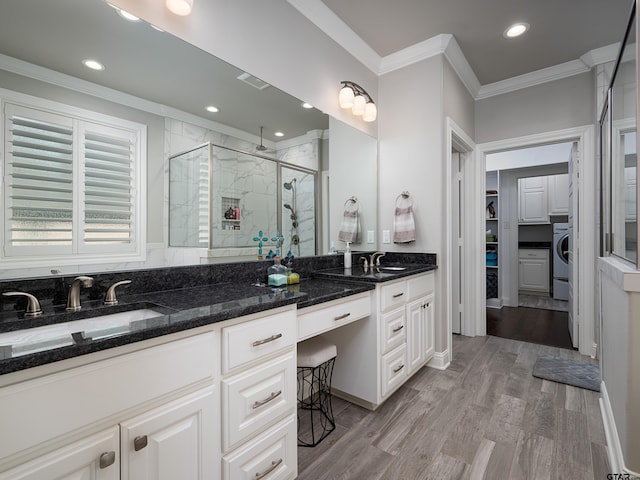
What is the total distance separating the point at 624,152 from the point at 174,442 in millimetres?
2476

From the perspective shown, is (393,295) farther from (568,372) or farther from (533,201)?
(533,201)

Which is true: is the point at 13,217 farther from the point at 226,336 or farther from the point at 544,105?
the point at 544,105

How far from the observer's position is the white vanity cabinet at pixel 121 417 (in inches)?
27.1

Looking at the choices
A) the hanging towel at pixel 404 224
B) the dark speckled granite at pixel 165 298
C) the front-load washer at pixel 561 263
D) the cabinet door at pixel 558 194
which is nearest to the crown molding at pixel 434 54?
the hanging towel at pixel 404 224

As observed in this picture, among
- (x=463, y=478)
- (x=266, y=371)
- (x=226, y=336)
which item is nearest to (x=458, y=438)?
(x=463, y=478)

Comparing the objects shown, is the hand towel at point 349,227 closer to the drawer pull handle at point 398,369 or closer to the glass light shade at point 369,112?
the glass light shade at point 369,112

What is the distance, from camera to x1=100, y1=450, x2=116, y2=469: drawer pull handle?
0.79 m

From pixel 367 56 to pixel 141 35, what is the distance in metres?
1.96

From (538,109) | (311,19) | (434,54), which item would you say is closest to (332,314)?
(311,19)

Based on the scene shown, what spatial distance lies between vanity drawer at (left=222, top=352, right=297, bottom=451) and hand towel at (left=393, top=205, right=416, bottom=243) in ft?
5.44

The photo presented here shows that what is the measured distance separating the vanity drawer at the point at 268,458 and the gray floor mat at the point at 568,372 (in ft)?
7.13

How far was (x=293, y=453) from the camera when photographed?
1.35 m

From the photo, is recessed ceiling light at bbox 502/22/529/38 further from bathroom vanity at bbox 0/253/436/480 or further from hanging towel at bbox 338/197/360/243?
bathroom vanity at bbox 0/253/436/480

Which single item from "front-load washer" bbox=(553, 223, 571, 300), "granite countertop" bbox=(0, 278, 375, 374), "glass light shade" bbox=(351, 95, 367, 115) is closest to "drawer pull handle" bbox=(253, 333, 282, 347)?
"granite countertop" bbox=(0, 278, 375, 374)
